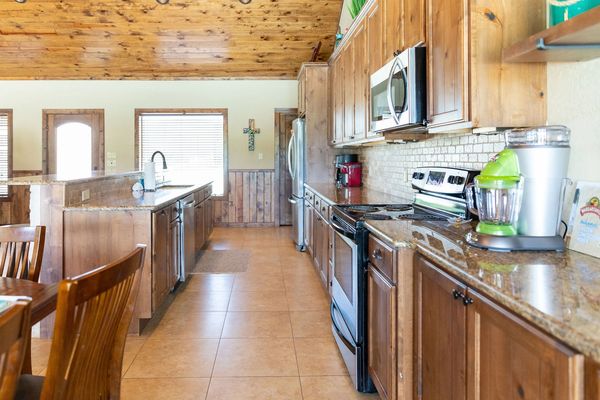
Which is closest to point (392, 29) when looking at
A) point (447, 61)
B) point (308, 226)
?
point (447, 61)

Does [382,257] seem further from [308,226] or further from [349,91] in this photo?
[308,226]

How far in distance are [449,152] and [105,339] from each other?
2.13m

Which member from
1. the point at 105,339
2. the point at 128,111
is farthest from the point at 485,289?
the point at 128,111

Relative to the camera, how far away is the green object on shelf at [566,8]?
1.30 metres

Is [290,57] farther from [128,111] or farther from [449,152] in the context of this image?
[449,152]

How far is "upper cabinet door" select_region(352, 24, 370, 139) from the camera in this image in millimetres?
3494

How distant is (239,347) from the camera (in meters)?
2.75

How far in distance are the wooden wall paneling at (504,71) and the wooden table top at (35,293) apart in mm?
1675

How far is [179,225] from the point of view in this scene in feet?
12.7

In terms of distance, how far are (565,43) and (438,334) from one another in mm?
993

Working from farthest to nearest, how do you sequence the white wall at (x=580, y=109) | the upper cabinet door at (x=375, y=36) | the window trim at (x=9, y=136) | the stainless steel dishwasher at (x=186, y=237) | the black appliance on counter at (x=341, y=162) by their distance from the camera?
the window trim at (x=9, y=136), the black appliance on counter at (x=341, y=162), the stainless steel dishwasher at (x=186, y=237), the upper cabinet door at (x=375, y=36), the white wall at (x=580, y=109)

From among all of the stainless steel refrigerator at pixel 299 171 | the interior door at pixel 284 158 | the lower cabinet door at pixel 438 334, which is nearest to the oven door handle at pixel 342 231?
the lower cabinet door at pixel 438 334

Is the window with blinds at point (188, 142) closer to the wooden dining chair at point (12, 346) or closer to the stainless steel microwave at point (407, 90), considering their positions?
the stainless steel microwave at point (407, 90)

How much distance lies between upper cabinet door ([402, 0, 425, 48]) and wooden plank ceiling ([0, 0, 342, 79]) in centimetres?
380
